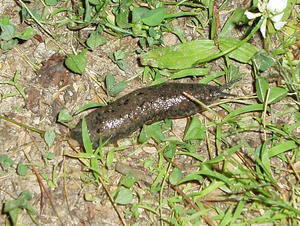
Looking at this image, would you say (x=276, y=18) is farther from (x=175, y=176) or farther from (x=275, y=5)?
(x=175, y=176)

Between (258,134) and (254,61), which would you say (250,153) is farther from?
(254,61)

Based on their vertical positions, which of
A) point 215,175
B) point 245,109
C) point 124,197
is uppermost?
point 245,109

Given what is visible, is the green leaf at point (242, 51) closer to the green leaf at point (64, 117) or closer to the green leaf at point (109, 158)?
the green leaf at point (109, 158)

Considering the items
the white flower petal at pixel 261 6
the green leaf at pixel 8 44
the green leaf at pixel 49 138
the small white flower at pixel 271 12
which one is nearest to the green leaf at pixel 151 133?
the green leaf at pixel 49 138

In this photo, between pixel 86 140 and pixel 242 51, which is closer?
pixel 86 140

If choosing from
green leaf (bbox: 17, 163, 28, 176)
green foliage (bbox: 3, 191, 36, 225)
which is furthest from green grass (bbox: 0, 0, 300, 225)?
green foliage (bbox: 3, 191, 36, 225)

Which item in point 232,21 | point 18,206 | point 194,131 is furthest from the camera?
point 232,21

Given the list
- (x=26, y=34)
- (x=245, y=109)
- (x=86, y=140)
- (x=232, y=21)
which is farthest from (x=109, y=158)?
(x=232, y=21)

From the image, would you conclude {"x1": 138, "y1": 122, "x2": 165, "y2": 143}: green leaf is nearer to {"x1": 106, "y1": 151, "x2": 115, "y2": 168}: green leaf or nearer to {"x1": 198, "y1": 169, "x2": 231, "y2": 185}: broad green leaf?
{"x1": 106, "y1": 151, "x2": 115, "y2": 168}: green leaf

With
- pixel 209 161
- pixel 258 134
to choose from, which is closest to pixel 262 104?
pixel 258 134
